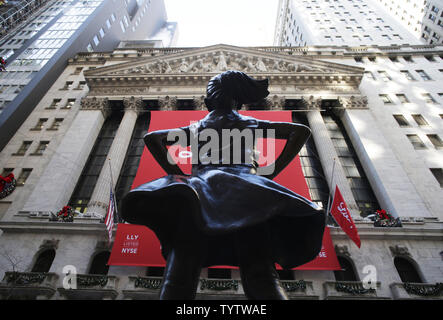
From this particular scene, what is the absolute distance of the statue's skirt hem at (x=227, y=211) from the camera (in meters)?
2.08

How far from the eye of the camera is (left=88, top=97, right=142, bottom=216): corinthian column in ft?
53.2

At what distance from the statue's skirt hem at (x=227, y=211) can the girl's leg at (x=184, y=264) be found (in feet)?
0.36

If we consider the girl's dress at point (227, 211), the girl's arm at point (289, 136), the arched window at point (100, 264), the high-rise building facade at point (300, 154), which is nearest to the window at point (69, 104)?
the high-rise building facade at point (300, 154)

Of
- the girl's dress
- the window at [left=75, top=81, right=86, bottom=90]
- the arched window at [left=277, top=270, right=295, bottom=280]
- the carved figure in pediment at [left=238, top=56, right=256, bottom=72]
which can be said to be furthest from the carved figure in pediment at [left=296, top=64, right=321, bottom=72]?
the girl's dress

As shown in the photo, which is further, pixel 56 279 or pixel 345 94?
pixel 345 94

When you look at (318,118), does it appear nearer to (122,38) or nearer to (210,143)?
(210,143)

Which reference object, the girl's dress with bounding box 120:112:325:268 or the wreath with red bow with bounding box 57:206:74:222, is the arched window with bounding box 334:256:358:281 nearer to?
the girl's dress with bounding box 120:112:325:268

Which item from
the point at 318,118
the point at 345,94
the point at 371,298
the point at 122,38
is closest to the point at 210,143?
the point at 371,298

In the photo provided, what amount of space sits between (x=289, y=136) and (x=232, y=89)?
0.99 m

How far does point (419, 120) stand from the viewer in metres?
21.5

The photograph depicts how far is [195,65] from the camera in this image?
26297 mm

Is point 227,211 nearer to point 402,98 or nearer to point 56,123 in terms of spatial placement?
point 56,123

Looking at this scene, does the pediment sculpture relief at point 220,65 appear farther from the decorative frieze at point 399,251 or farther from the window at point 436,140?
the decorative frieze at point 399,251

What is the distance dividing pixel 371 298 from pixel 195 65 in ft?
78.7
